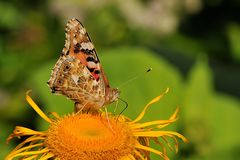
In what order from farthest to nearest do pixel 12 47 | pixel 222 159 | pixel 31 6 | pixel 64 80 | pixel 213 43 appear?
pixel 213 43
pixel 31 6
pixel 12 47
pixel 222 159
pixel 64 80

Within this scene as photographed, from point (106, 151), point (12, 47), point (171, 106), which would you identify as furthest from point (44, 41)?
point (106, 151)

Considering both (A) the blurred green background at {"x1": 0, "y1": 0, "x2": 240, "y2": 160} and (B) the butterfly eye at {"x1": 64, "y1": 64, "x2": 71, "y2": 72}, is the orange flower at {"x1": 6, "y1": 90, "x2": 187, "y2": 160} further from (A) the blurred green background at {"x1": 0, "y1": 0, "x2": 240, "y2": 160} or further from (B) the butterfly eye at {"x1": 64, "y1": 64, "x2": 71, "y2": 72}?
(A) the blurred green background at {"x1": 0, "y1": 0, "x2": 240, "y2": 160}

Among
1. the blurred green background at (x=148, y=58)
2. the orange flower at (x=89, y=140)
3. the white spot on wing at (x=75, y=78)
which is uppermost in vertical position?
the blurred green background at (x=148, y=58)

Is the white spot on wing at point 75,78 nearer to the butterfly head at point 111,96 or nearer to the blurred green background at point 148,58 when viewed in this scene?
the butterfly head at point 111,96

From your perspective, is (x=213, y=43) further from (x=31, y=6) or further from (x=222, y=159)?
(x=222, y=159)

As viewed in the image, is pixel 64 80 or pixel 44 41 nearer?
pixel 64 80

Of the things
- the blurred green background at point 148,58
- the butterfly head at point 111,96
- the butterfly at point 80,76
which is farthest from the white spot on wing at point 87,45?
the blurred green background at point 148,58
